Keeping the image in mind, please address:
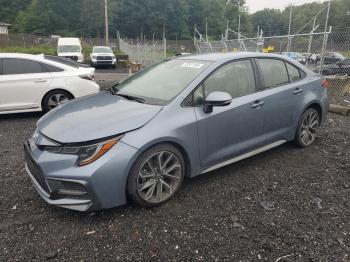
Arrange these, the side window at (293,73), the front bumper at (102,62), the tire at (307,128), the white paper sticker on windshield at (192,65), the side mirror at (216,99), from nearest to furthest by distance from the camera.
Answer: the side mirror at (216,99) → the white paper sticker on windshield at (192,65) → the side window at (293,73) → the tire at (307,128) → the front bumper at (102,62)

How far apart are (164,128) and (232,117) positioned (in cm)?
97

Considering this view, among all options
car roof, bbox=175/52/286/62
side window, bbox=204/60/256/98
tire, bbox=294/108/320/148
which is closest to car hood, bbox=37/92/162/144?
side window, bbox=204/60/256/98

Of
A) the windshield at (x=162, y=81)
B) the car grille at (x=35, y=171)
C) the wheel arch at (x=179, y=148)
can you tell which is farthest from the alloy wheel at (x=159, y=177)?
the car grille at (x=35, y=171)

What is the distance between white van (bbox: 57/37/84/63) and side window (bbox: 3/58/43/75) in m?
15.9

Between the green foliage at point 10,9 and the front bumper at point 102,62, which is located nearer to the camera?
the front bumper at point 102,62

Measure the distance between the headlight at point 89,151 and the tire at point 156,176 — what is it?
325 millimetres

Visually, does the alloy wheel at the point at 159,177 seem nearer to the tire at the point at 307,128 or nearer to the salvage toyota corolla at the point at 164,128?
the salvage toyota corolla at the point at 164,128

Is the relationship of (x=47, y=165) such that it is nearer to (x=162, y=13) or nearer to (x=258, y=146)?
(x=258, y=146)

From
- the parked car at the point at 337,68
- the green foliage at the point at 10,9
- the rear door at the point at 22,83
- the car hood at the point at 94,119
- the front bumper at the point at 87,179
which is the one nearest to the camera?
the front bumper at the point at 87,179

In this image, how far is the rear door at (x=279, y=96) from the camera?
417cm

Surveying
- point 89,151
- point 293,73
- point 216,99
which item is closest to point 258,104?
point 216,99

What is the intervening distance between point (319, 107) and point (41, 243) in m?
4.32

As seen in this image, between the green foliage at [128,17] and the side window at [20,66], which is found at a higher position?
the green foliage at [128,17]

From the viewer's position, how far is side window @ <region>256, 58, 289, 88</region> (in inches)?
167
